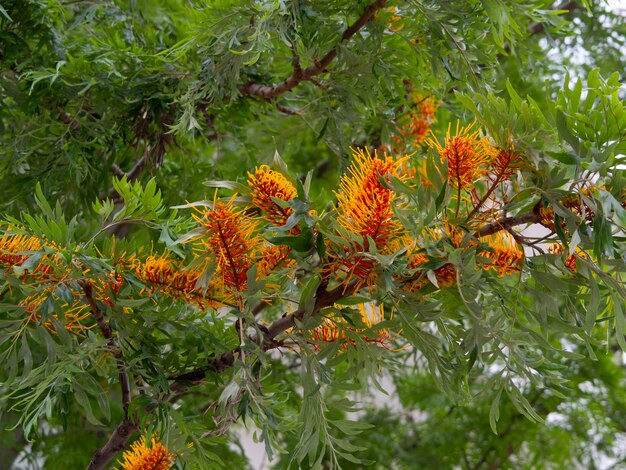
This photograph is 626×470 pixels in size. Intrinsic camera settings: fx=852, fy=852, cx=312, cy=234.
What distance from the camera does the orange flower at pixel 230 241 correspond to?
0.42 metres

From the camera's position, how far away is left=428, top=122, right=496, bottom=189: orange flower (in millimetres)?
411

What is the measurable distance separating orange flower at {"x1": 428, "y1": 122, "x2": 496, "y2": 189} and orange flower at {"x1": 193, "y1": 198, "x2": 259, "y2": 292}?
0.10 metres

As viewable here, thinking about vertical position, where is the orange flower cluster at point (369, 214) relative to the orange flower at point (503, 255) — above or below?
above

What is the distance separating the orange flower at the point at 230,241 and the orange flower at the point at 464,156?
0.10m

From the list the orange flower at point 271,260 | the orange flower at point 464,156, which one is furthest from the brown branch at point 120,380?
the orange flower at point 464,156

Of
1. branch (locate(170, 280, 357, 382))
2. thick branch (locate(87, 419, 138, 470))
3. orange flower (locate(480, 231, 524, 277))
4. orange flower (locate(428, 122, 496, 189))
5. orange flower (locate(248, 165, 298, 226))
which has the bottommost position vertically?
thick branch (locate(87, 419, 138, 470))

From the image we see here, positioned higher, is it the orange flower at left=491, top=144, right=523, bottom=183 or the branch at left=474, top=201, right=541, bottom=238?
the orange flower at left=491, top=144, right=523, bottom=183

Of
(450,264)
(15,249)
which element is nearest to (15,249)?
(15,249)

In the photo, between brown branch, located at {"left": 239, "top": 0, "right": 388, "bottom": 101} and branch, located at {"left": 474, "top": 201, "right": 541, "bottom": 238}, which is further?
brown branch, located at {"left": 239, "top": 0, "right": 388, "bottom": 101}

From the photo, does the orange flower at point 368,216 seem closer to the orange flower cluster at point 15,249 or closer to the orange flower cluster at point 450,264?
the orange flower cluster at point 450,264

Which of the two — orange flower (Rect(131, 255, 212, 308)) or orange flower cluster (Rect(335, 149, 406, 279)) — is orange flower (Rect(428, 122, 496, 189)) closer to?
orange flower cluster (Rect(335, 149, 406, 279))

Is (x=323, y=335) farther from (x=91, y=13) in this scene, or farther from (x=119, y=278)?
(x=91, y=13)

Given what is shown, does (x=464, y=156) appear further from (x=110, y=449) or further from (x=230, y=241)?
(x=110, y=449)

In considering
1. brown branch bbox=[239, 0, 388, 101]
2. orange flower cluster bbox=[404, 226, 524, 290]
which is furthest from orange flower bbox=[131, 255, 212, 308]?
brown branch bbox=[239, 0, 388, 101]
